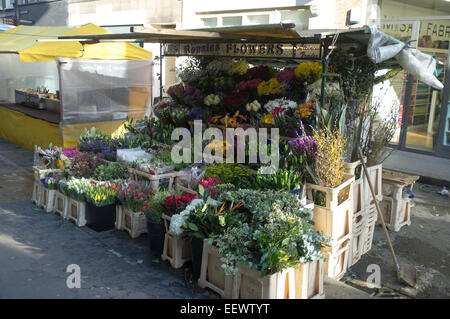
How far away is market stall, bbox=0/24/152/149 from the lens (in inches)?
337

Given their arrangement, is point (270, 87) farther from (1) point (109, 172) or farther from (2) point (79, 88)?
(2) point (79, 88)

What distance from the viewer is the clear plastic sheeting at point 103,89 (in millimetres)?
8523

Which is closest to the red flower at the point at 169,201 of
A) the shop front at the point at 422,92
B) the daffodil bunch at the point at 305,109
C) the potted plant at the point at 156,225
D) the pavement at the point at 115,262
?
the potted plant at the point at 156,225

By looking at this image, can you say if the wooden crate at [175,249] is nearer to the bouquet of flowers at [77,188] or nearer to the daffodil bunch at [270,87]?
the bouquet of flowers at [77,188]

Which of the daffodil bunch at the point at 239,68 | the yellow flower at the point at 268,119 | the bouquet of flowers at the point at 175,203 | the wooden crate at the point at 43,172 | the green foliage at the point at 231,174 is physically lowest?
the wooden crate at the point at 43,172

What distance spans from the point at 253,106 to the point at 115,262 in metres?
2.93

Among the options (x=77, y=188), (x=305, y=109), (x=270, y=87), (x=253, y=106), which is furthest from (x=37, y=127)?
(x=305, y=109)

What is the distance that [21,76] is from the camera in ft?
44.9

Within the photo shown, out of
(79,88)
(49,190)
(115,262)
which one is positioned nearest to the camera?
(115,262)

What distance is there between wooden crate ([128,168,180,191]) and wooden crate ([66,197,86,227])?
83 cm

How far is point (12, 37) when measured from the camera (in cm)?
1158

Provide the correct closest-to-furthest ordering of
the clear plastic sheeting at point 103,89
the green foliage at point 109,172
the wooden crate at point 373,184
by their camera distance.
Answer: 1. the wooden crate at point 373,184
2. the green foliage at point 109,172
3. the clear plastic sheeting at point 103,89

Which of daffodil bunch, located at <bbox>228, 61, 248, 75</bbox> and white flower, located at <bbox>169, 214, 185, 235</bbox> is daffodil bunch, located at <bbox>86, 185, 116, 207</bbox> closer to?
white flower, located at <bbox>169, 214, 185, 235</bbox>
